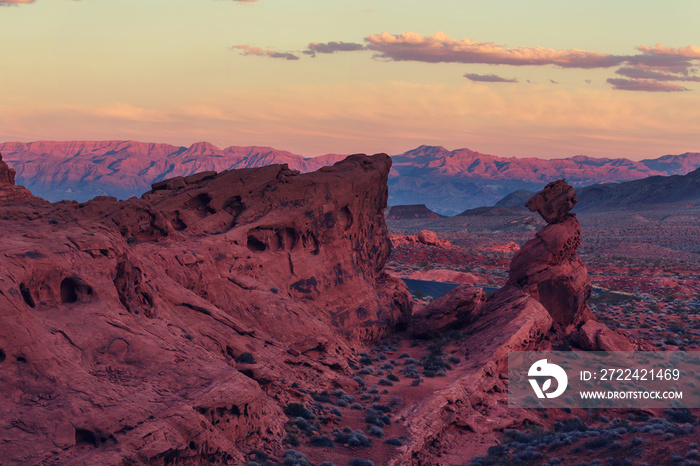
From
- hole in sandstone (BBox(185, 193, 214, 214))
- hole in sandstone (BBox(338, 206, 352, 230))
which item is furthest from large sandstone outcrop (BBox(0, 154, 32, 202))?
hole in sandstone (BBox(338, 206, 352, 230))

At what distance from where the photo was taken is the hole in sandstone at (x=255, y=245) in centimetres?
2802

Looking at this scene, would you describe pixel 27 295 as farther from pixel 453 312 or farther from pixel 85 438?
pixel 453 312

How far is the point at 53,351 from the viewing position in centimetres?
1452

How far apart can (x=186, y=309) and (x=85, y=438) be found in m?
7.72

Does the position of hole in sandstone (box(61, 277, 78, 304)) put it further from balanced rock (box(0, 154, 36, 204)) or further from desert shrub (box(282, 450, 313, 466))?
balanced rock (box(0, 154, 36, 204))

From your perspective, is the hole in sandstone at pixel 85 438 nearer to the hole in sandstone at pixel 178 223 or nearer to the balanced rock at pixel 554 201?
the hole in sandstone at pixel 178 223

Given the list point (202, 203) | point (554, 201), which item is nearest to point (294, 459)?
point (202, 203)

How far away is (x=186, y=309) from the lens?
2084 cm

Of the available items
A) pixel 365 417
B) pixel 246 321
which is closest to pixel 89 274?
pixel 246 321

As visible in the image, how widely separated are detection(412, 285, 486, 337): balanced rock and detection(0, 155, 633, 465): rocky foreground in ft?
0.25

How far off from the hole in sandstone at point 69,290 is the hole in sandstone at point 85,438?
4.72 m

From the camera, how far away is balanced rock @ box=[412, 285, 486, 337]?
3153cm

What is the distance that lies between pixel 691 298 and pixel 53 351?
48.3 m

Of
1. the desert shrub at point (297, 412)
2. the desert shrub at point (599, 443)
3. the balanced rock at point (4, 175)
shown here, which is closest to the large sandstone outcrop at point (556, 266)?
the desert shrub at point (599, 443)
